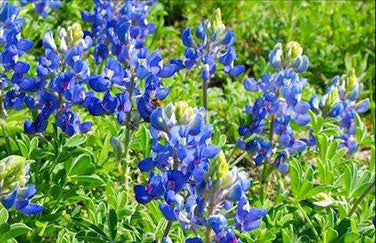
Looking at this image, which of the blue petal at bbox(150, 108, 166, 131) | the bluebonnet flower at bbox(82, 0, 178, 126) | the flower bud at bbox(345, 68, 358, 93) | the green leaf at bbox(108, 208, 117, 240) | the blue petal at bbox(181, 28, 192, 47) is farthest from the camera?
the flower bud at bbox(345, 68, 358, 93)

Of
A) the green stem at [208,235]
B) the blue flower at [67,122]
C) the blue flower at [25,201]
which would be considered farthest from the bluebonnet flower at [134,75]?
the green stem at [208,235]

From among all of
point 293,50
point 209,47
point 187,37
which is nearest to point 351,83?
point 293,50

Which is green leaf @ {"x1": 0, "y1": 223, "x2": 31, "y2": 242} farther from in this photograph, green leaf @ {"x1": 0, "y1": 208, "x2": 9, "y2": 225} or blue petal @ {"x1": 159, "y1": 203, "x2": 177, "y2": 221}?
blue petal @ {"x1": 159, "y1": 203, "x2": 177, "y2": 221}

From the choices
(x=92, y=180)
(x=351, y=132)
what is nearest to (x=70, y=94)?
(x=92, y=180)

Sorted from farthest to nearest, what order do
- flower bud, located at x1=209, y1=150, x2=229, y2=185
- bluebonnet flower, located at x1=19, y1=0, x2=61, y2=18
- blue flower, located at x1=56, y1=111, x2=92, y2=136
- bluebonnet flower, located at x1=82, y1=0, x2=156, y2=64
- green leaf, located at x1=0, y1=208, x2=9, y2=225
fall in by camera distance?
bluebonnet flower, located at x1=19, y1=0, x2=61, y2=18 < bluebonnet flower, located at x1=82, y1=0, x2=156, y2=64 < blue flower, located at x1=56, y1=111, x2=92, y2=136 < green leaf, located at x1=0, y1=208, x2=9, y2=225 < flower bud, located at x1=209, y1=150, x2=229, y2=185

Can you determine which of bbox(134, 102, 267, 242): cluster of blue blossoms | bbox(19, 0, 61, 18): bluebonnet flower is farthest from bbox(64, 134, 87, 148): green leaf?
bbox(19, 0, 61, 18): bluebonnet flower

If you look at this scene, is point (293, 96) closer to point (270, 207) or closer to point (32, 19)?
point (270, 207)

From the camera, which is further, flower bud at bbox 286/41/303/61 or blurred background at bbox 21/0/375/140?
blurred background at bbox 21/0/375/140

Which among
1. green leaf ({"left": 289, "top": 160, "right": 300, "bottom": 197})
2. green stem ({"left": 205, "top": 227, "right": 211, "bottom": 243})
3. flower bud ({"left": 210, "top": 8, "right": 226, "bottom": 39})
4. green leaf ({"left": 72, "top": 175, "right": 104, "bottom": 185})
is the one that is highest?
flower bud ({"left": 210, "top": 8, "right": 226, "bottom": 39})
